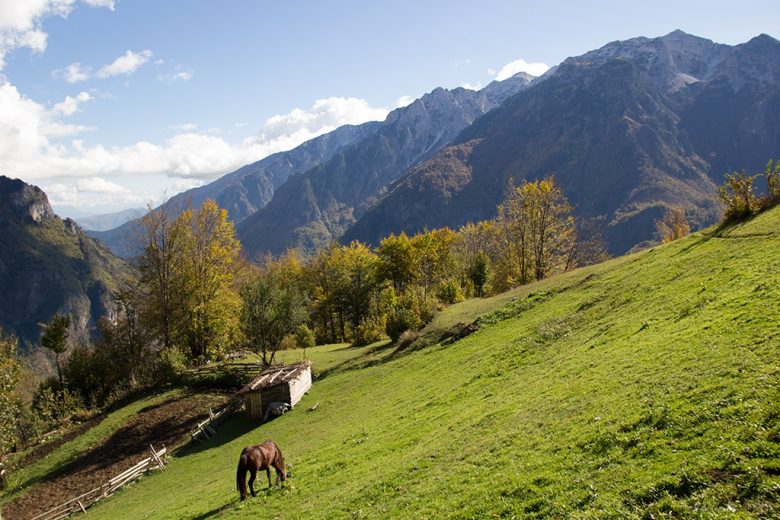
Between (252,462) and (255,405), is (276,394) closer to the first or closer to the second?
(255,405)

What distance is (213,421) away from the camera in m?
42.7

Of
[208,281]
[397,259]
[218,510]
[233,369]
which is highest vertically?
[208,281]

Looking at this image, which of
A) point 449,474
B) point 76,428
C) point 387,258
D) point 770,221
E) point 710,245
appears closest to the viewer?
point 449,474

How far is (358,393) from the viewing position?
39656mm

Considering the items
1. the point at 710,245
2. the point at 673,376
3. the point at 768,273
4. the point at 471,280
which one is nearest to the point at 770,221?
the point at 710,245

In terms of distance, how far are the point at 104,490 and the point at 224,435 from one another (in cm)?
950

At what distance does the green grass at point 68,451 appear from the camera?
36594 mm

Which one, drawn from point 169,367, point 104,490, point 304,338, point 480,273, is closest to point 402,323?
point 169,367

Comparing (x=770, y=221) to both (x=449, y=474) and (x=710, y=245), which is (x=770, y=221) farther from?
(x=449, y=474)

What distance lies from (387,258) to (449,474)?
6994 cm

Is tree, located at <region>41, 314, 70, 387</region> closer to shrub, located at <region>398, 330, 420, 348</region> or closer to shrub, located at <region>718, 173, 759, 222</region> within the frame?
shrub, located at <region>398, 330, 420, 348</region>

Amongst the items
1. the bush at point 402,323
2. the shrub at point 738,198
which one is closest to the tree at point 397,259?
the bush at point 402,323

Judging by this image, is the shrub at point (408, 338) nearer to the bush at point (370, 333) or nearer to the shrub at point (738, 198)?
the bush at point (370, 333)

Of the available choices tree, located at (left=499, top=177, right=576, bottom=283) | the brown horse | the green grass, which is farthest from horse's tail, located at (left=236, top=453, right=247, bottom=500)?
tree, located at (left=499, top=177, right=576, bottom=283)
